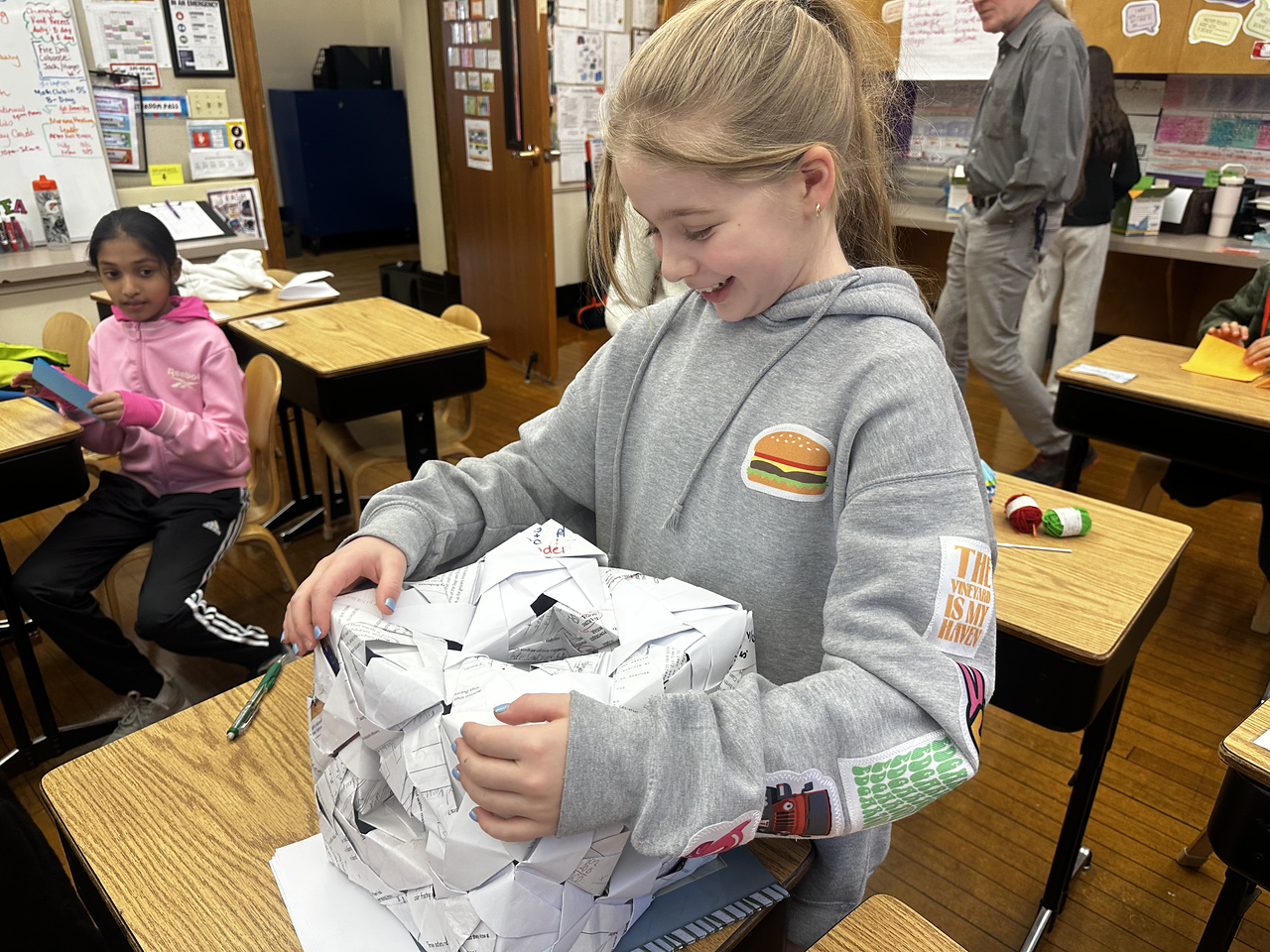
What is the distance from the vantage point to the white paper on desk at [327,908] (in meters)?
0.64

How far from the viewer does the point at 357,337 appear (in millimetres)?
2564

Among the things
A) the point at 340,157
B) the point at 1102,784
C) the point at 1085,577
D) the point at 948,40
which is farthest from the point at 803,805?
the point at 340,157

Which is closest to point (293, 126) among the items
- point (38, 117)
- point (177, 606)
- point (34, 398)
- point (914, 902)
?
point (38, 117)

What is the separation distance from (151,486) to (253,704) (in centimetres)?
134

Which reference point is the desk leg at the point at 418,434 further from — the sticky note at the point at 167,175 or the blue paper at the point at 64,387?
the sticky note at the point at 167,175

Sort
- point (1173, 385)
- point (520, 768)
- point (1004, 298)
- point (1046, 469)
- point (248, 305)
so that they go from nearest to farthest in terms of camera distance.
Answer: point (520, 768) < point (1173, 385) < point (248, 305) < point (1004, 298) < point (1046, 469)

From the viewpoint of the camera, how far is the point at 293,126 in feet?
22.0

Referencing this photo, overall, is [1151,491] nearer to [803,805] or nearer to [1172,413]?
[1172,413]

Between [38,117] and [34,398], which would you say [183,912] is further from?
[38,117]

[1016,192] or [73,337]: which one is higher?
[1016,192]

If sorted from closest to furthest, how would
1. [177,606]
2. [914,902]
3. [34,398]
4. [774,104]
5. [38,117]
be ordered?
[774,104]
[914,902]
[177,606]
[34,398]
[38,117]

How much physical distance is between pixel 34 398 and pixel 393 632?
5.96ft

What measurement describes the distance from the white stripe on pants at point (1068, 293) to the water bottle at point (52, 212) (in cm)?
389

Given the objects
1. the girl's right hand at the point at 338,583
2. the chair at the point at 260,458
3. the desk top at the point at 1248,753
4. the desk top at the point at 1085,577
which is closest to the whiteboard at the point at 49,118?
the chair at the point at 260,458
